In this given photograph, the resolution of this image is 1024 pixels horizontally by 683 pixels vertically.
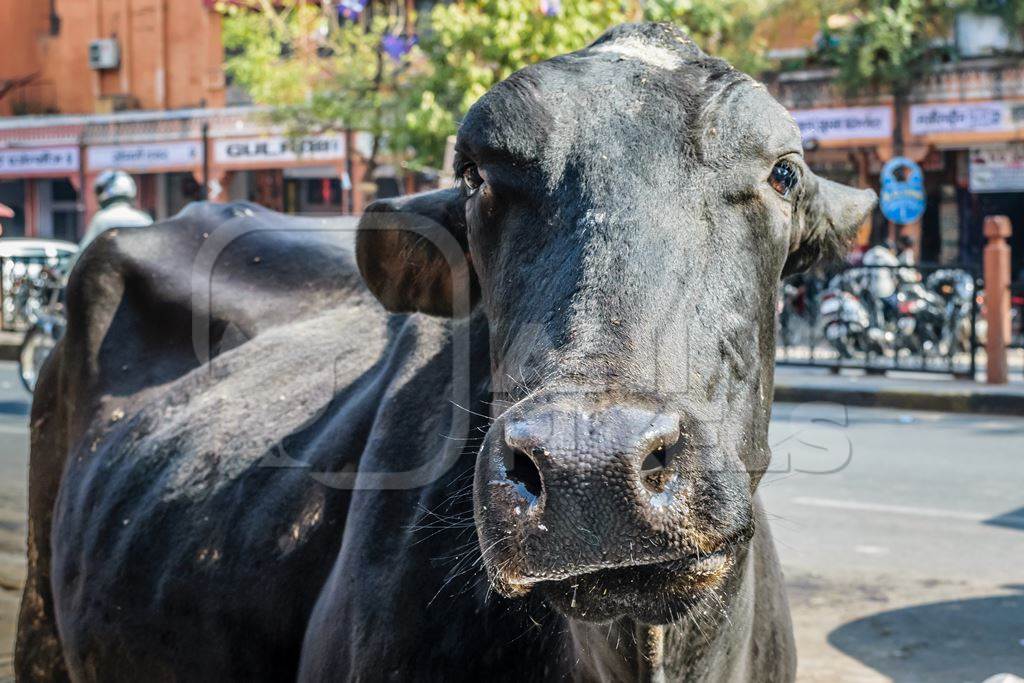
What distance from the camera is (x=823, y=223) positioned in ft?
8.01

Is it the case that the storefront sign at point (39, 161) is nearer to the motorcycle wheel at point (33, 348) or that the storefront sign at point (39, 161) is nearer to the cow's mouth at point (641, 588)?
the motorcycle wheel at point (33, 348)

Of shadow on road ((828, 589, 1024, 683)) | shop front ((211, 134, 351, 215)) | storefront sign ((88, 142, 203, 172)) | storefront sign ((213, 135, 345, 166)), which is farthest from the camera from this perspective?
storefront sign ((88, 142, 203, 172))

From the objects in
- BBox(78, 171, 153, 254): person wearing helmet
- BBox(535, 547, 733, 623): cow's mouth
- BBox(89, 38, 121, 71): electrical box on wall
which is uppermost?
BBox(89, 38, 121, 71): electrical box on wall

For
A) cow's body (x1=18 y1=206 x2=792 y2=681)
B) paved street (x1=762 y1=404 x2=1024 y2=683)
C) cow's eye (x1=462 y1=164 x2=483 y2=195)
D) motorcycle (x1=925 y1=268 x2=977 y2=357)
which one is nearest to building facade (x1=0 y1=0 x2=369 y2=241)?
motorcycle (x1=925 y1=268 x2=977 y2=357)

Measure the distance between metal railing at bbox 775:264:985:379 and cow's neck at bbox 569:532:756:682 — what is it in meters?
11.6

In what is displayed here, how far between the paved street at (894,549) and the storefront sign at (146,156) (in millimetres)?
17534

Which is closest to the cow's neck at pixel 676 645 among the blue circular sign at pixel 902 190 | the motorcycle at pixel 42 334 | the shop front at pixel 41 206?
the motorcycle at pixel 42 334

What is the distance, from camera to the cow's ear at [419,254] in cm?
259

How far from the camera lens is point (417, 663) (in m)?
2.28

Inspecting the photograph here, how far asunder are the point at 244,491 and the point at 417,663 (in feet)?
3.35

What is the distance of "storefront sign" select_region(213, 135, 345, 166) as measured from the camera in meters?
24.2

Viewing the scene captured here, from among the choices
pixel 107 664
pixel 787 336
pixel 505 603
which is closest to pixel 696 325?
pixel 505 603

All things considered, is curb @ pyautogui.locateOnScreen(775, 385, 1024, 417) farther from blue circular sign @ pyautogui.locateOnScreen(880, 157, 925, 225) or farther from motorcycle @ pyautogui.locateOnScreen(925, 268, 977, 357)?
blue circular sign @ pyautogui.locateOnScreen(880, 157, 925, 225)

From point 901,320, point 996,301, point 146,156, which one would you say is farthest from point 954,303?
point 146,156
